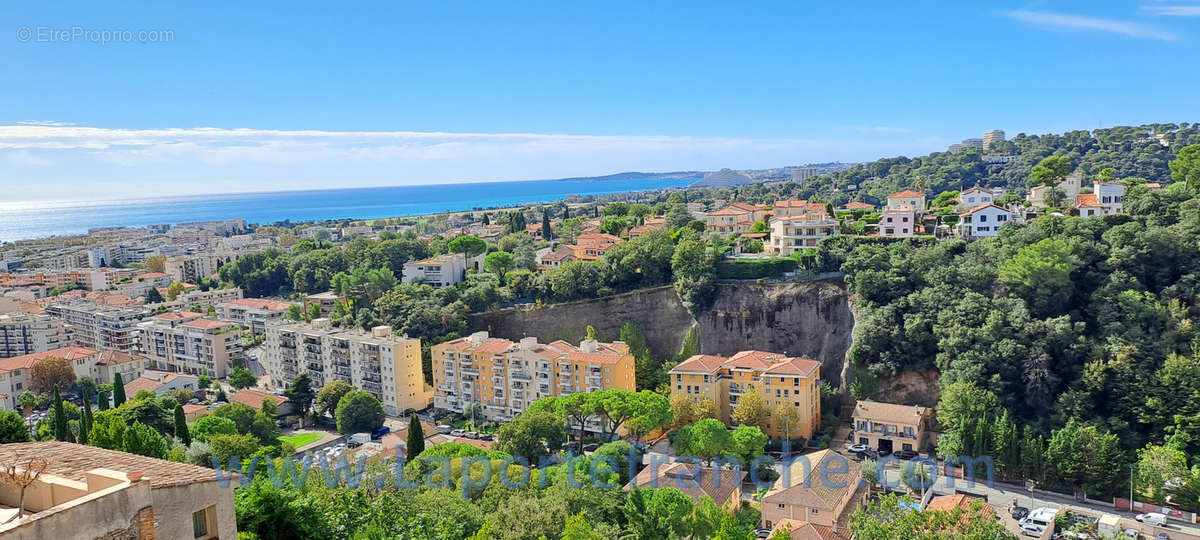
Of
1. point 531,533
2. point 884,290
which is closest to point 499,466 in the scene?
point 531,533

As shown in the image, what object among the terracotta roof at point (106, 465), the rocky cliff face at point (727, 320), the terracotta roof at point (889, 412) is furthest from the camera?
the rocky cliff face at point (727, 320)

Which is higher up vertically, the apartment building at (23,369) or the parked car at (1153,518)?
the apartment building at (23,369)

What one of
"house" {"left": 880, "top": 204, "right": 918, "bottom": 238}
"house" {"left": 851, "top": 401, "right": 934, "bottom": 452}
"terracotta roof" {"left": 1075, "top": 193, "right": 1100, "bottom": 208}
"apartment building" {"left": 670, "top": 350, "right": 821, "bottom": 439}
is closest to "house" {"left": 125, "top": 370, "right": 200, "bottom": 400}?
"apartment building" {"left": 670, "top": 350, "right": 821, "bottom": 439}

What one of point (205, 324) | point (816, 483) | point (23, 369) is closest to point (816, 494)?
point (816, 483)

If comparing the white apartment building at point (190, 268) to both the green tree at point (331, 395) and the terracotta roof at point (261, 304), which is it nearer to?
the terracotta roof at point (261, 304)

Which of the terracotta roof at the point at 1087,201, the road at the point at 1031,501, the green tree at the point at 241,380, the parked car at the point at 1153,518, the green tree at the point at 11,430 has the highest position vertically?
the terracotta roof at the point at 1087,201

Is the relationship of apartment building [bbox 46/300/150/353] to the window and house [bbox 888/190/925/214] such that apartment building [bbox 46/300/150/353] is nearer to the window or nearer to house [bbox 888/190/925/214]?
house [bbox 888/190/925/214]

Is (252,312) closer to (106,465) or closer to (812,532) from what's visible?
(812,532)

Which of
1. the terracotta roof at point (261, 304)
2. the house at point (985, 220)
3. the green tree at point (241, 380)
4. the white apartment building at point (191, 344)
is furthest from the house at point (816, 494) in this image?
the terracotta roof at point (261, 304)
